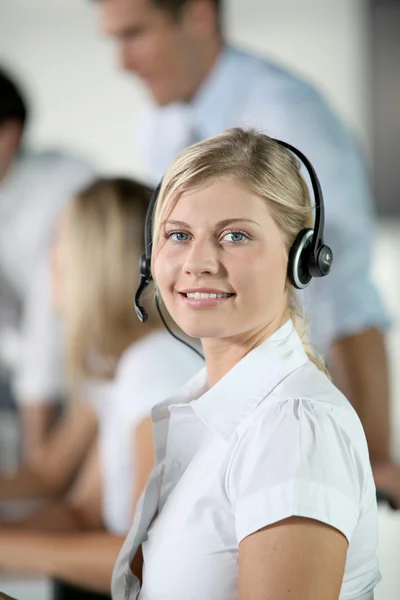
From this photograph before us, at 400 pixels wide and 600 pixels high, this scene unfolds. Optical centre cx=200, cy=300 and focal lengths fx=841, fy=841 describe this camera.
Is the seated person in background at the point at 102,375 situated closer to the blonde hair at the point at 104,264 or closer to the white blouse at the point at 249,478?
the blonde hair at the point at 104,264

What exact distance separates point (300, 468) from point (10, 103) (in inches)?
74.9

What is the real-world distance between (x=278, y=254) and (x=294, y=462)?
14cm

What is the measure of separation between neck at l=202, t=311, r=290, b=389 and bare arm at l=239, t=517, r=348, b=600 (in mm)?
135

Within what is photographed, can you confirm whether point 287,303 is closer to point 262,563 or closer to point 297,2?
point 262,563

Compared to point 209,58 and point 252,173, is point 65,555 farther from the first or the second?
point 209,58

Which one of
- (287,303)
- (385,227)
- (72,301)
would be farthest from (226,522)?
(385,227)

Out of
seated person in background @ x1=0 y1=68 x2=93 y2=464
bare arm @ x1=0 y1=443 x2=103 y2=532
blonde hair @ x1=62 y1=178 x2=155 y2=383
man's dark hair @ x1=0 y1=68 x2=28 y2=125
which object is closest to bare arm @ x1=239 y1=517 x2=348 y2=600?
blonde hair @ x1=62 y1=178 x2=155 y2=383

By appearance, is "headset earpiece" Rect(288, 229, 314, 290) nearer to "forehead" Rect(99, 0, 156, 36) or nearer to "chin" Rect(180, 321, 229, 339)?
"chin" Rect(180, 321, 229, 339)

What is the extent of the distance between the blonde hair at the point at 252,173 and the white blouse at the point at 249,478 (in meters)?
0.05

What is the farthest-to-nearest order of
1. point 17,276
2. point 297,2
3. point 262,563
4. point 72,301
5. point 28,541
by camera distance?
point 297,2 → point 17,276 → point 72,301 → point 28,541 → point 262,563

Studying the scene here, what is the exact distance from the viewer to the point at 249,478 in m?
0.53

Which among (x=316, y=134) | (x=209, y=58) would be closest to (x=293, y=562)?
(x=316, y=134)

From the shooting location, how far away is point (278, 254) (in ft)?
1.88

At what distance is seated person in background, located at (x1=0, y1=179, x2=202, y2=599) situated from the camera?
106 cm
